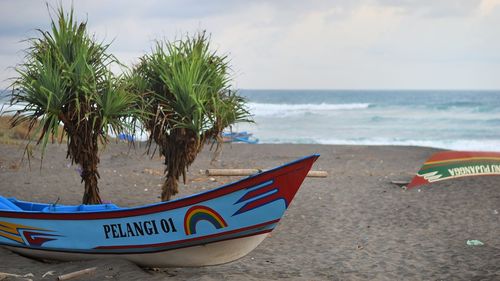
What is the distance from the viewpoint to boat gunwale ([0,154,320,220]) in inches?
279

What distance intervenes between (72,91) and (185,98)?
1837 mm

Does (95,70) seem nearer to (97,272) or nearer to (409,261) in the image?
(97,272)

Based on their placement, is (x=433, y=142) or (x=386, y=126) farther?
(x=386, y=126)

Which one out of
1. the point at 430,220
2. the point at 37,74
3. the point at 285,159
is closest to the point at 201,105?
the point at 37,74

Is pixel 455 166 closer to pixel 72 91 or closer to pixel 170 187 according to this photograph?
pixel 170 187

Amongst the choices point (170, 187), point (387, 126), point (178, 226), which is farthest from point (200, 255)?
point (387, 126)

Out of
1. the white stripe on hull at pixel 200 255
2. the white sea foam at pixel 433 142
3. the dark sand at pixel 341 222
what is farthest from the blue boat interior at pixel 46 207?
the white sea foam at pixel 433 142

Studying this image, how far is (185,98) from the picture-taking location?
10.3 metres

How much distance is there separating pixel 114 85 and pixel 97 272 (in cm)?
348

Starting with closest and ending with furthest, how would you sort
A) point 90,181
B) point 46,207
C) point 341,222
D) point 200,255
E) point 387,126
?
point 200,255
point 46,207
point 90,181
point 341,222
point 387,126

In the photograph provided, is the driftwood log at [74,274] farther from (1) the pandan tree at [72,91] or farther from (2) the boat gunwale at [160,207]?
(1) the pandan tree at [72,91]

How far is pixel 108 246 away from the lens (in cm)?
808

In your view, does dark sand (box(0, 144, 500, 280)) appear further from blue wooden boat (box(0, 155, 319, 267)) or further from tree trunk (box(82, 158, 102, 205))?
tree trunk (box(82, 158, 102, 205))

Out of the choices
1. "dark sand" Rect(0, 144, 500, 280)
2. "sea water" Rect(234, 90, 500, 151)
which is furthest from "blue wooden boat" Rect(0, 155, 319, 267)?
"sea water" Rect(234, 90, 500, 151)
